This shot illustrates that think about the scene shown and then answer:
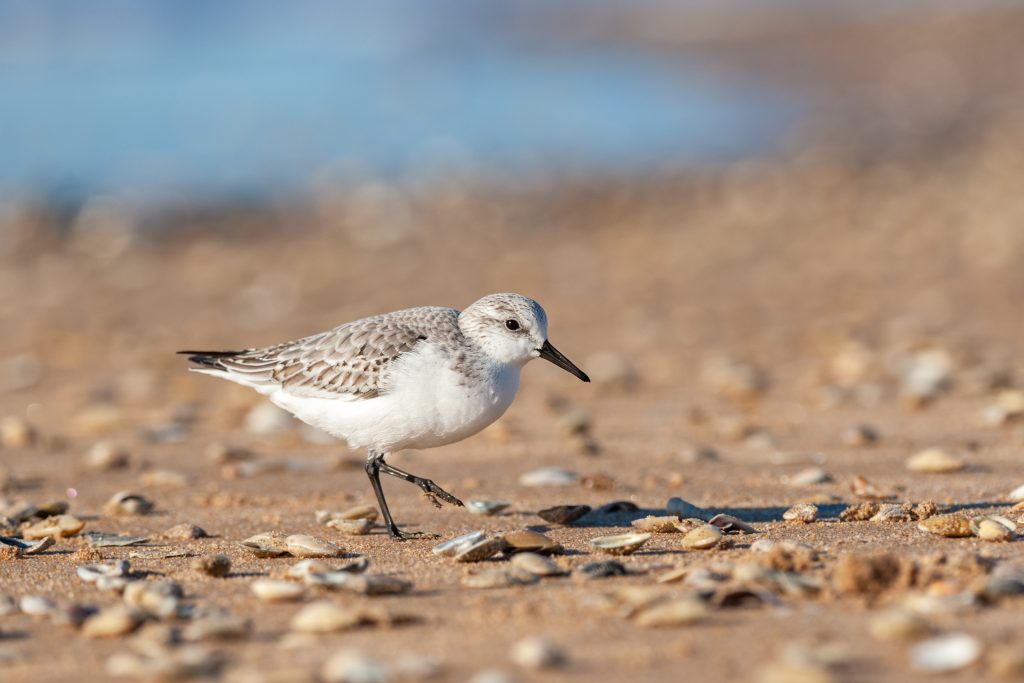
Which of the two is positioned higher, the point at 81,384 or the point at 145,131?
the point at 145,131

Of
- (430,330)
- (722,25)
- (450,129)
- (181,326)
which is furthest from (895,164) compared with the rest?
(722,25)

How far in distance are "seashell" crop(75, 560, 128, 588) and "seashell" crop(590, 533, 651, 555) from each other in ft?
5.04

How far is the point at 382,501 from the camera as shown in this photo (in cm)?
512

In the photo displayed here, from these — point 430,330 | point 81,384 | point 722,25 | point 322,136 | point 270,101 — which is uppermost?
point 722,25

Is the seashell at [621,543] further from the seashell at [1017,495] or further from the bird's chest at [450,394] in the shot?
the seashell at [1017,495]

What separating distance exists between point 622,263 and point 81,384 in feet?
17.5

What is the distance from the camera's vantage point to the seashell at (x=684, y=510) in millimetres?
5066

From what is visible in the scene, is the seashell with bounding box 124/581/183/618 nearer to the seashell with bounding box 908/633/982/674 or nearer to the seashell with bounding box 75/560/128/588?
the seashell with bounding box 75/560/128/588

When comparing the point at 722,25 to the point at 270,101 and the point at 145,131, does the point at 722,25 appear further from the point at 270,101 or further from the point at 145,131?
the point at 145,131

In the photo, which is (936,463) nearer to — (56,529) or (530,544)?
(530,544)

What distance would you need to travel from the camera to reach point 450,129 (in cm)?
2086

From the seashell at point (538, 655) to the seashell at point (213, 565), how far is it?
131 cm

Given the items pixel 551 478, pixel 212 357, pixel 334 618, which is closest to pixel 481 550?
pixel 334 618

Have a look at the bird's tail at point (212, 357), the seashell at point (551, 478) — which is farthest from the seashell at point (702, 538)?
the bird's tail at point (212, 357)
